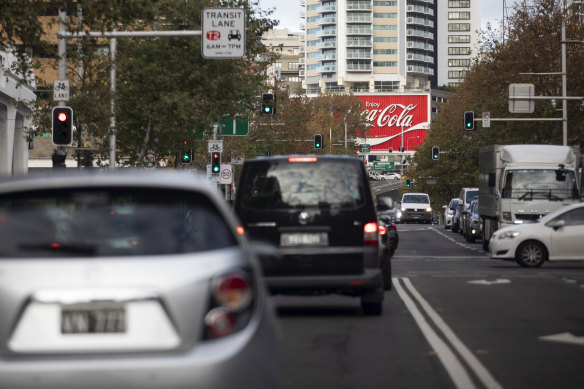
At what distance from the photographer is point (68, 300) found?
543 centimetres

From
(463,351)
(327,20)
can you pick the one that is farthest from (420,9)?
(463,351)

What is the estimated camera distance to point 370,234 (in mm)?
13547

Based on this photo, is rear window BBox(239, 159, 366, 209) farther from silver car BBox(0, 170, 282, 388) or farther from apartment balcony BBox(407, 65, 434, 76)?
apartment balcony BBox(407, 65, 434, 76)

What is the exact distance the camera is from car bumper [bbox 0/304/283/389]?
5340mm

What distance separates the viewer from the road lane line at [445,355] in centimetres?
928

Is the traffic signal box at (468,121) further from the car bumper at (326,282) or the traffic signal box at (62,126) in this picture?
the car bumper at (326,282)

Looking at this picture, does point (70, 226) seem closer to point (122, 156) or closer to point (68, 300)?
point (68, 300)

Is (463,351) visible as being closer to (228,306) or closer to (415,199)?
(228,306)

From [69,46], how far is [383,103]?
14522 centimetres

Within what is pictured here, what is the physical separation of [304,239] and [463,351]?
9.97 ft

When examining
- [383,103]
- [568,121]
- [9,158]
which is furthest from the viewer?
[383,103]

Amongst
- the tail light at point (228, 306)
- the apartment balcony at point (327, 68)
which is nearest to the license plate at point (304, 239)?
the tail light at point (228, 306)

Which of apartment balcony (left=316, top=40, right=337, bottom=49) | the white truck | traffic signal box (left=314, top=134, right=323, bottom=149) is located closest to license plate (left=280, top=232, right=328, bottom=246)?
the white truck

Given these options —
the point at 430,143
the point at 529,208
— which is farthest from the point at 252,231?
the point at 430,143
